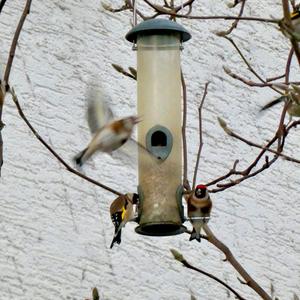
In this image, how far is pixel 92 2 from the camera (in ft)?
16.2

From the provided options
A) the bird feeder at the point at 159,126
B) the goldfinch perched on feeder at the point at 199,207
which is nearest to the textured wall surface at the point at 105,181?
the bird feeder at the point at 159,126

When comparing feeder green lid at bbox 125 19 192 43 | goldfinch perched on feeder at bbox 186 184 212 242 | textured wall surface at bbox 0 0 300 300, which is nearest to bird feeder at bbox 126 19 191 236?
feeder green lid at bbox 125 19 192 43

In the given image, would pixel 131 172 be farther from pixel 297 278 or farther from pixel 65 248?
pixel 297 278

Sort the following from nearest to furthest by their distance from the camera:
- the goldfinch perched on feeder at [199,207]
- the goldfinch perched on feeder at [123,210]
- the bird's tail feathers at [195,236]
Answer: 1. the bird's tail feathers at [195,236]
2. the goldfinch perched on feeder at [199,207]
3. the goldfinch perched on feeder at [123,210]

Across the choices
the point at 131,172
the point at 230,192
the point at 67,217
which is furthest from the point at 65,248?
the point at 230,192

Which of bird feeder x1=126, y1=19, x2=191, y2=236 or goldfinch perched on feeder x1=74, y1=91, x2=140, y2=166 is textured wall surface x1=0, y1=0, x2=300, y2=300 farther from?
goldfinch perched on feeder x1=74, y1=91, x2=140, y2=166

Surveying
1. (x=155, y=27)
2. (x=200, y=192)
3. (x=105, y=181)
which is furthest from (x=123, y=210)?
(x=105, y=181)

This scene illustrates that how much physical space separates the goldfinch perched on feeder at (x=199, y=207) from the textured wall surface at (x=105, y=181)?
4.15 ft

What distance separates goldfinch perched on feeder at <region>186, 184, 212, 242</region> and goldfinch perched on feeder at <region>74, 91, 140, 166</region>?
27 cm

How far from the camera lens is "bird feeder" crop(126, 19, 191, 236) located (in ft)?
11.8

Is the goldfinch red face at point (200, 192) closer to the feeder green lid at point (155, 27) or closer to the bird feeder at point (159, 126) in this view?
the bird feeder at point (159, 126)

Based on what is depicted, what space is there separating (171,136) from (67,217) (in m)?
1.08

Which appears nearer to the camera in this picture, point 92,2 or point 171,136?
point 171,136

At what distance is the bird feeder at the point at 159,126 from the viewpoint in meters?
3.58
